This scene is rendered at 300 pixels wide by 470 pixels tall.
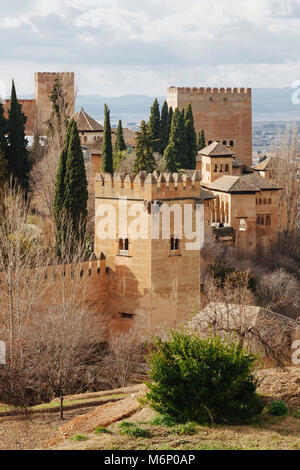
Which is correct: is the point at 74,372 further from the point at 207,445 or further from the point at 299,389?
the point at 207,445

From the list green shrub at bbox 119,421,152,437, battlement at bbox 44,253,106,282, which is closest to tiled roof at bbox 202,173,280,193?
battlement at bbox 44,253,106,282

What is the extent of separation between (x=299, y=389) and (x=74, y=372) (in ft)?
26.8

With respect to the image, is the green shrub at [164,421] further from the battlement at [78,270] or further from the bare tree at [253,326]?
the battlement at [78,270]

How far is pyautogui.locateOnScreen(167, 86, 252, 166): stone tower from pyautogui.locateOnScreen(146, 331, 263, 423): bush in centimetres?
5902

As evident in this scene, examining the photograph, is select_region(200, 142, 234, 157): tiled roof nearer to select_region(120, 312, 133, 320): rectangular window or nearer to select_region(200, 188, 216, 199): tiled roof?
select_region(200, 188, 216, 199): tiled roof

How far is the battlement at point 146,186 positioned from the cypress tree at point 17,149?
10.4 m

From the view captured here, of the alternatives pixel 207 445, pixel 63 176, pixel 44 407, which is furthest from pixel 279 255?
pixel 207 445

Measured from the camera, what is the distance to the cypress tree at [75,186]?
1198 inches

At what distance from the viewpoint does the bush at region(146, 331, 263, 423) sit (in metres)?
12.3

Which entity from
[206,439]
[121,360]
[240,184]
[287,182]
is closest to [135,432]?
[206,439]

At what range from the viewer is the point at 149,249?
27.1 metres

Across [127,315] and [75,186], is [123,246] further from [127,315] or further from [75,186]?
[75,186]

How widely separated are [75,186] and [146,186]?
4.39 meters
